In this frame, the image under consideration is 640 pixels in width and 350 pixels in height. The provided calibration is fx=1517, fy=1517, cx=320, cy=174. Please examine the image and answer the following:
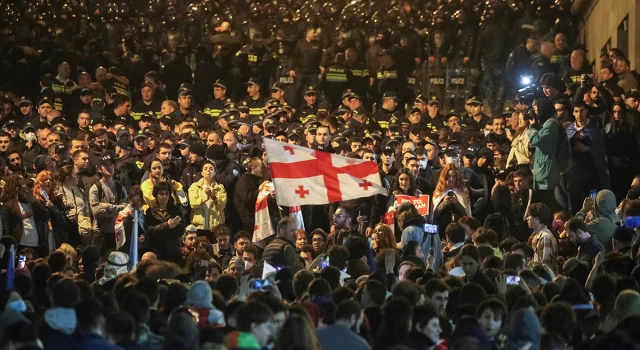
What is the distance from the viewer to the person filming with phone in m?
19.3

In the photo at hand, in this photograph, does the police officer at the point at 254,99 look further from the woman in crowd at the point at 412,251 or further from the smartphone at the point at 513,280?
the smartphone at the point at 513,280

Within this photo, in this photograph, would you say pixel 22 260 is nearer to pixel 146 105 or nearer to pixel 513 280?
pixel 513 280

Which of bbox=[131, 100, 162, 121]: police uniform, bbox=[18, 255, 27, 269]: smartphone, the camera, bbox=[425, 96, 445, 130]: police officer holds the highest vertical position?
the camera

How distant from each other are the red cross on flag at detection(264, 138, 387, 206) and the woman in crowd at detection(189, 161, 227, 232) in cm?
381

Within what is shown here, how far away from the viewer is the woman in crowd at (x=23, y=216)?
1947 centimetres

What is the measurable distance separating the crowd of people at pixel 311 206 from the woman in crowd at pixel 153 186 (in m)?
0.06

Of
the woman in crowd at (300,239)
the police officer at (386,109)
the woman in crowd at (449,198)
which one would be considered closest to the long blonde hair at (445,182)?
the woman in crowd at (449,198)

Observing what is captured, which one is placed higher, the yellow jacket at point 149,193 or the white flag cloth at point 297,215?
the yellow jacket at point 149,193

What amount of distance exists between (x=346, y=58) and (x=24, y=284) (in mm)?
18549

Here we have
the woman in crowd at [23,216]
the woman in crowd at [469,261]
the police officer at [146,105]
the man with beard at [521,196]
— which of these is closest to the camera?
the woman in crowd at [469,261]

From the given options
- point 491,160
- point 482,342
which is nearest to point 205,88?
point 491,160

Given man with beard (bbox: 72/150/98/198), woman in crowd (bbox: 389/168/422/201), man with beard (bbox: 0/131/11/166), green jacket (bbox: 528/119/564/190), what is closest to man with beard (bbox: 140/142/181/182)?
man with beard (bbox: 72/150/98/198)

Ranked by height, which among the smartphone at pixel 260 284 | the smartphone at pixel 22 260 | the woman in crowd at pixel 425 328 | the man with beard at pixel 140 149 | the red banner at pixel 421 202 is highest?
the man with beard at pixel 140 149

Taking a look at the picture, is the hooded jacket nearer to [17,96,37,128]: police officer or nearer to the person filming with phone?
the person filming with phone
